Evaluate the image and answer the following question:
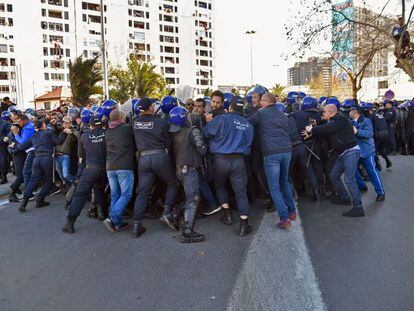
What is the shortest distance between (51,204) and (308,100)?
5681mm

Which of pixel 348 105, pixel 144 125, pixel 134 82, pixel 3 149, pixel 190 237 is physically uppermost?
pixel 134 82

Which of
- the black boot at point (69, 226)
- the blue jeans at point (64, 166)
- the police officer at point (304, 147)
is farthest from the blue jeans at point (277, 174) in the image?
the blue jeans at point (64, 166)

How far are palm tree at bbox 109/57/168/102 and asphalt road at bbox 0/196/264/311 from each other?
2711cm

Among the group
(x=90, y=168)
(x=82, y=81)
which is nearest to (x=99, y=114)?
(x=90, y=168)

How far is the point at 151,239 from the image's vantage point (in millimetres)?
5402

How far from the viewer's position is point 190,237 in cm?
521

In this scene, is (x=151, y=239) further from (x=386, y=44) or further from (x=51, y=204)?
(x=386, y=44)

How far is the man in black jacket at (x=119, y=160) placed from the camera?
222 inches

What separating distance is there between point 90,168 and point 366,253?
13.8ft

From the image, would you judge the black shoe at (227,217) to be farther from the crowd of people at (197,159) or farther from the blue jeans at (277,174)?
the blue jeans at (277,174)

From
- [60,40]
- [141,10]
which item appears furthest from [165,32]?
[60,40]

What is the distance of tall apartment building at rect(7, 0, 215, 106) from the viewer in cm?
6875

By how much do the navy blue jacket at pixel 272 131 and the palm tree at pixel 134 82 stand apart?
27.2 m

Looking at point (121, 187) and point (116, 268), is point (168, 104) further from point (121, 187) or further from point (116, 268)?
point (116, 268)
